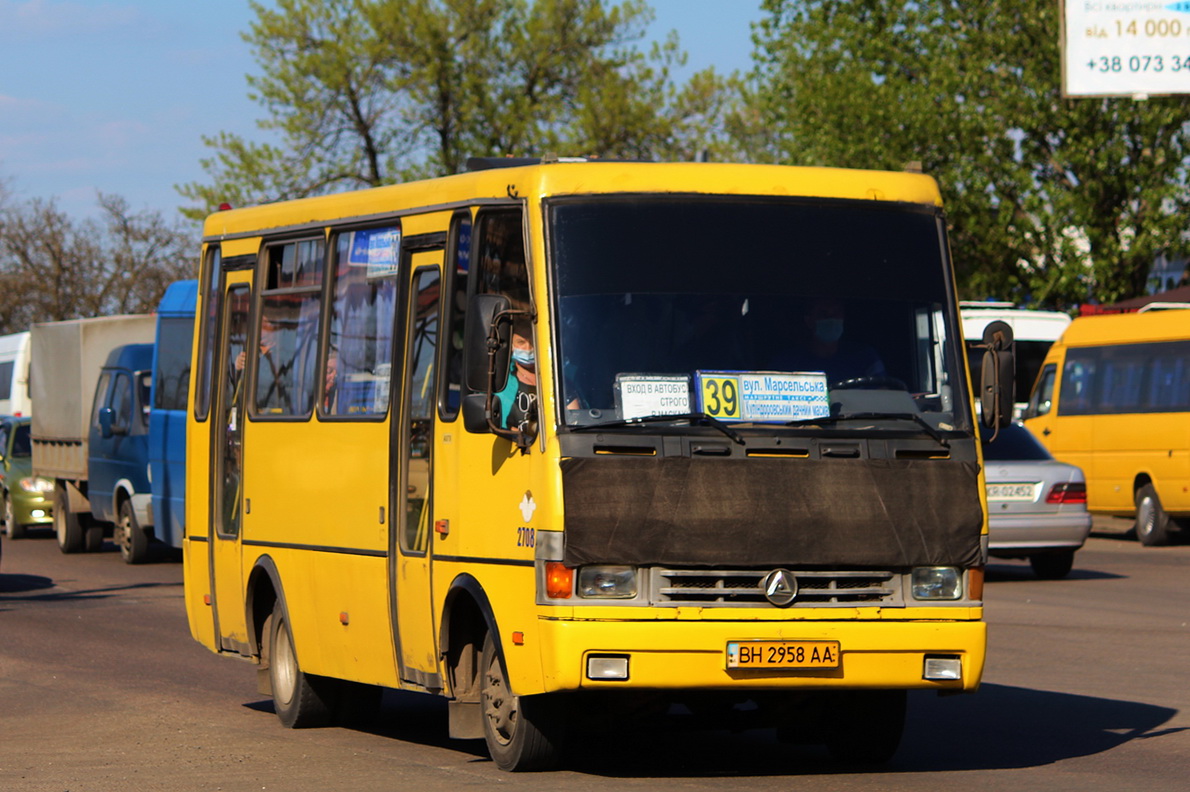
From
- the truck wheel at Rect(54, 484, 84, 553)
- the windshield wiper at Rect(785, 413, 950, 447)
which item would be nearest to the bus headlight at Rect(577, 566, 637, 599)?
the windshield wiper at Rect(785, 413, 950, 447)

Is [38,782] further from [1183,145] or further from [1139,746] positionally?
[1183,145]

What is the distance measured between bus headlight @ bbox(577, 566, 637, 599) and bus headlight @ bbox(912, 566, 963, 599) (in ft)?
3.94

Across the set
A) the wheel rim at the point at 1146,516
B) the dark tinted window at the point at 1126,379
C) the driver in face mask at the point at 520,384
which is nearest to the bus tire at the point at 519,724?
the driver in face mask at the point at 520,384

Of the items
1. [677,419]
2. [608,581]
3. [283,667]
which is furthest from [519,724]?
[283,667]

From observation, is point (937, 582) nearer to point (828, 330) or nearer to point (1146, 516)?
point (828, 330)

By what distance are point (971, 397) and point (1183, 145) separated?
33605mm

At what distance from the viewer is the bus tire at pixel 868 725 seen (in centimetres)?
948

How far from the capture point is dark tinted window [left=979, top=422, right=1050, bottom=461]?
70.3ft

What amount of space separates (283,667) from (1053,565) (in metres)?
12.4

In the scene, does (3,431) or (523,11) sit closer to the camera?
(3,431)

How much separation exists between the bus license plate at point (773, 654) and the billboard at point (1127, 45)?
24150 mm

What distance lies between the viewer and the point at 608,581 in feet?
27.7

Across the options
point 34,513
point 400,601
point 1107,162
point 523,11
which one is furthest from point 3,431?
point 523,11

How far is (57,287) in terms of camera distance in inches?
3263
